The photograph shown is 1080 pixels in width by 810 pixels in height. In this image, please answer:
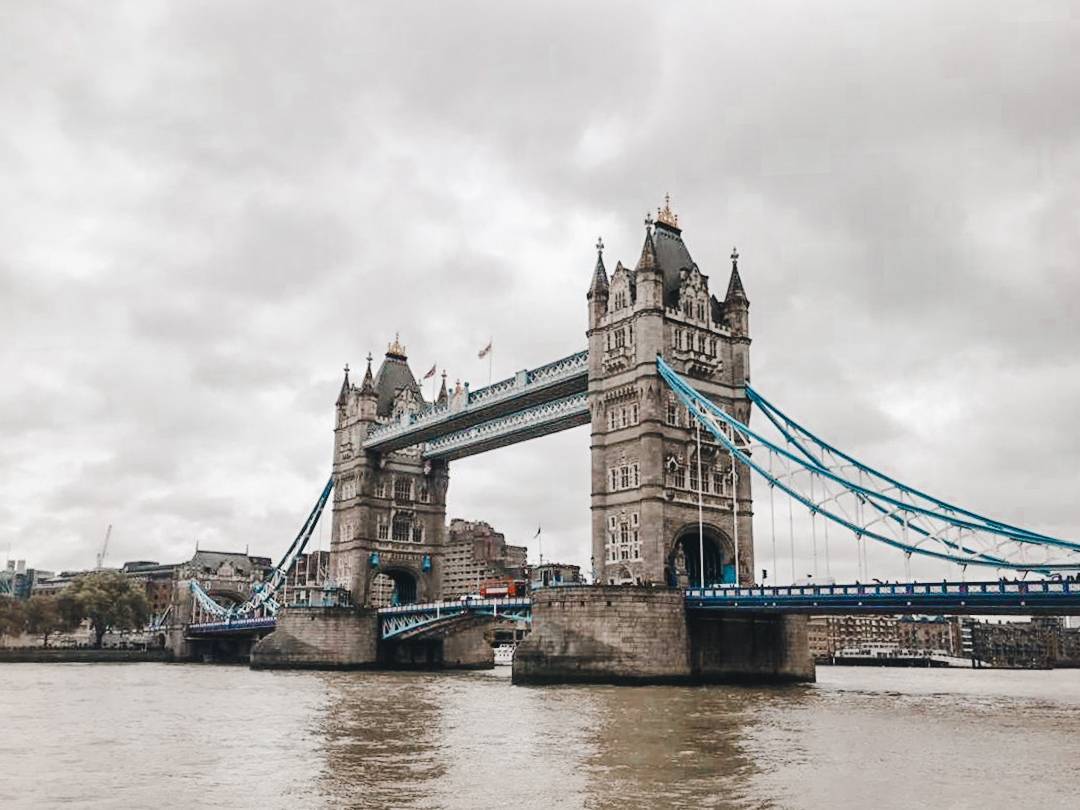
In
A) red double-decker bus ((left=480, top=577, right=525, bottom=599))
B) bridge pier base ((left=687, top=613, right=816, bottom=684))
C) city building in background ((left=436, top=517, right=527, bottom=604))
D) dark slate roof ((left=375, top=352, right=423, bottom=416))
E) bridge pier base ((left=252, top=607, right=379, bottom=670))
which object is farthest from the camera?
city building in background ((left=436, top=517, right=527, bottom=604))

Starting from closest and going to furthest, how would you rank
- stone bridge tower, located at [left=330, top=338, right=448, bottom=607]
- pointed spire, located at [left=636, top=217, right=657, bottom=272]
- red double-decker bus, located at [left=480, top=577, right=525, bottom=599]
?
pointed spire, located at [left=636, top=217, right=657, bottom=272]
red double-decker bus, located at [left=480, top=577, right=525, bottom=599]
stone bridge tower, located at [left=330, top=338, right=448, bottom=607]

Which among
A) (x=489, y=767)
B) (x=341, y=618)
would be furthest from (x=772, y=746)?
(x=341, y=618)

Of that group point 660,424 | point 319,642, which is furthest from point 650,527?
point 319,642

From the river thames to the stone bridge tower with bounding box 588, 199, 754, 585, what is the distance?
1573 centimetres

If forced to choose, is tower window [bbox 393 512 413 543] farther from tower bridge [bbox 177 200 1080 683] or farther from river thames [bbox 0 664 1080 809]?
river thames [bbox 0 664 1080 809]

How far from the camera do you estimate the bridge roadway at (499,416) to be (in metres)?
71.1

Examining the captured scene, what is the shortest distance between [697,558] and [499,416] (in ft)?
71.3

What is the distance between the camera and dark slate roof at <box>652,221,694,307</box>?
2569 inches

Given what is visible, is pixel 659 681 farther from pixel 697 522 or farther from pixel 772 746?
pixel 772 746

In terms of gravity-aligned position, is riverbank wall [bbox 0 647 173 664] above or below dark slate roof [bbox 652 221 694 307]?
below

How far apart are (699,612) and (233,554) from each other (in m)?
109

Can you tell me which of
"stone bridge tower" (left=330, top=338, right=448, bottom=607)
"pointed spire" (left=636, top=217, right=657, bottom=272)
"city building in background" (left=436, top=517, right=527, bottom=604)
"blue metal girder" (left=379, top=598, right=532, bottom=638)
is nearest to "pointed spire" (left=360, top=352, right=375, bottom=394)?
"stone bridge tower" (left=330, top=338, right=448, bottom=607)

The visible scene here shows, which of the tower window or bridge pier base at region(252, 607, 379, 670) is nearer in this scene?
bridge pier base at region(252, 607, 379, 670)

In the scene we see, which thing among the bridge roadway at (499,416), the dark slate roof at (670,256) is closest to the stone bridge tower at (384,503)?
the bridge roadway at (499,416)
